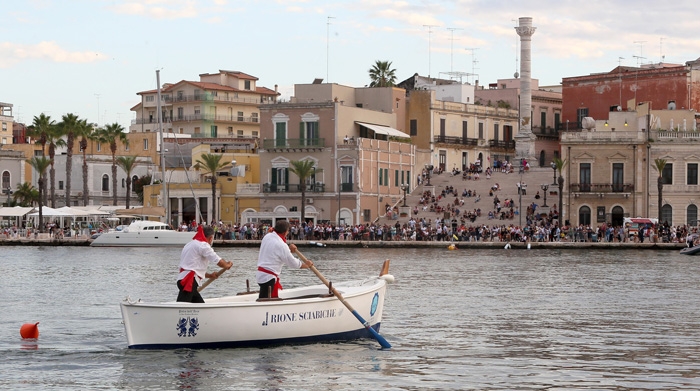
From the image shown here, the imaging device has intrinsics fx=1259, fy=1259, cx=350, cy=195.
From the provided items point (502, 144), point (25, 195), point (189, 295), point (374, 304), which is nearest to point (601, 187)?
point (502, 144)

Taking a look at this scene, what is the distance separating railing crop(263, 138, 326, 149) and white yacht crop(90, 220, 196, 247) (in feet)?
33.1

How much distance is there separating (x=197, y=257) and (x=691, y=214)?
186 ft

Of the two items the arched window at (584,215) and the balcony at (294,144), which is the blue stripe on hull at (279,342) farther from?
the balcony at (294,144)

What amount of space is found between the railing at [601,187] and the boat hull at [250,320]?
52433 mm

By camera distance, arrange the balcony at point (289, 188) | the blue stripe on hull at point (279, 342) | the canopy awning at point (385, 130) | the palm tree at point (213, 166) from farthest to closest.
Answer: the canopy awning at point (385, 130) → the palm tree at point (213, 166) → the balcony at point (289, 188) → the blue stripe on hull at point (279, 342)

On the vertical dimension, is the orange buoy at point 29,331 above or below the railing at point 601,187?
below

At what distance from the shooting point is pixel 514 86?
10550 centimetres

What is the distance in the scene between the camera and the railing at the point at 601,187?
72.4 m

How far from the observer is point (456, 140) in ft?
290

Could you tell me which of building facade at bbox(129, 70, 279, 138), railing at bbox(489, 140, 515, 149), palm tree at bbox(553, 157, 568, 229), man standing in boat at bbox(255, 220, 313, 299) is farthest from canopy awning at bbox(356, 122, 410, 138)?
man standing in boat at bbox(255, 220, 313, 299)

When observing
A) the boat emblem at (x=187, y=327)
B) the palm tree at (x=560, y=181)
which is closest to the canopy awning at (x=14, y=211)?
the palm tree at (x=560, y=181)

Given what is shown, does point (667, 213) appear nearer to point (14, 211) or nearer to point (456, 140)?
point (456, 140)

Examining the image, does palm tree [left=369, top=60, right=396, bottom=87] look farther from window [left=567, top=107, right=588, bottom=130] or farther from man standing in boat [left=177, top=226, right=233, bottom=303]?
man standing in boat [left=177, top=226, right=233, bottom=303]

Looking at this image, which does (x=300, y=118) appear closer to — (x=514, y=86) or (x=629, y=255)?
(x=629, y=255)
